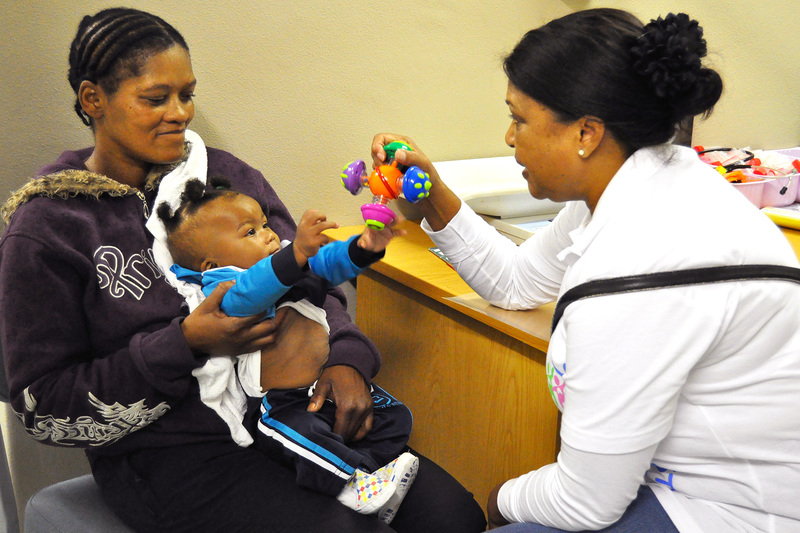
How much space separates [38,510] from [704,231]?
129 centimetres

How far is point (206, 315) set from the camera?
1220 millimetres

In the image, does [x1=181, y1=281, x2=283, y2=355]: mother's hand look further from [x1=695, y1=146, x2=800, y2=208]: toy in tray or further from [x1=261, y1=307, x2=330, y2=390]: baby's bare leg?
[x1=695, y1=146, x2=800, y2=208]: toy in tray

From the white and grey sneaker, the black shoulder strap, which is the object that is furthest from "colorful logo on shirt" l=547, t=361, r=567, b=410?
the white and grey sneaker

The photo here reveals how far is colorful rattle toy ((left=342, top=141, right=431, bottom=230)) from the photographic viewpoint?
121 centimetres

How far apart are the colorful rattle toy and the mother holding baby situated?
0.92 feet

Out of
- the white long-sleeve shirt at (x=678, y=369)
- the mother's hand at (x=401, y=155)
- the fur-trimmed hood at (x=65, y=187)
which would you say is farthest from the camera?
the mother's hand at (x=401, y=155)

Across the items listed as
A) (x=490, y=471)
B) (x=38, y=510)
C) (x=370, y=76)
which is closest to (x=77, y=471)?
(x=38, y=510)

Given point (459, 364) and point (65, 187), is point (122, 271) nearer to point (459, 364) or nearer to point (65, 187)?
point (65, 187)

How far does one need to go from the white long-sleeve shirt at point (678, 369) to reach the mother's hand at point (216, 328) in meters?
0.52

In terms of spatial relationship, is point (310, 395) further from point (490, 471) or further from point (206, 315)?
point (490, 471)

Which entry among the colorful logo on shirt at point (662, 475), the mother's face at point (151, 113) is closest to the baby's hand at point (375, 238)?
the mother's face at point (151, 113)

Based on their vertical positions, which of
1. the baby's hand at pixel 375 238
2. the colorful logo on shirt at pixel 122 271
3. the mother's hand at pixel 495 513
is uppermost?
the baby's hand at pixel 375 238

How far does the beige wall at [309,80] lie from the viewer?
5.22 feet

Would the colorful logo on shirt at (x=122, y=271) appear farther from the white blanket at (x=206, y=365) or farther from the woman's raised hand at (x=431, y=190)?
the woman's raised hand at (x=431, y=190)
